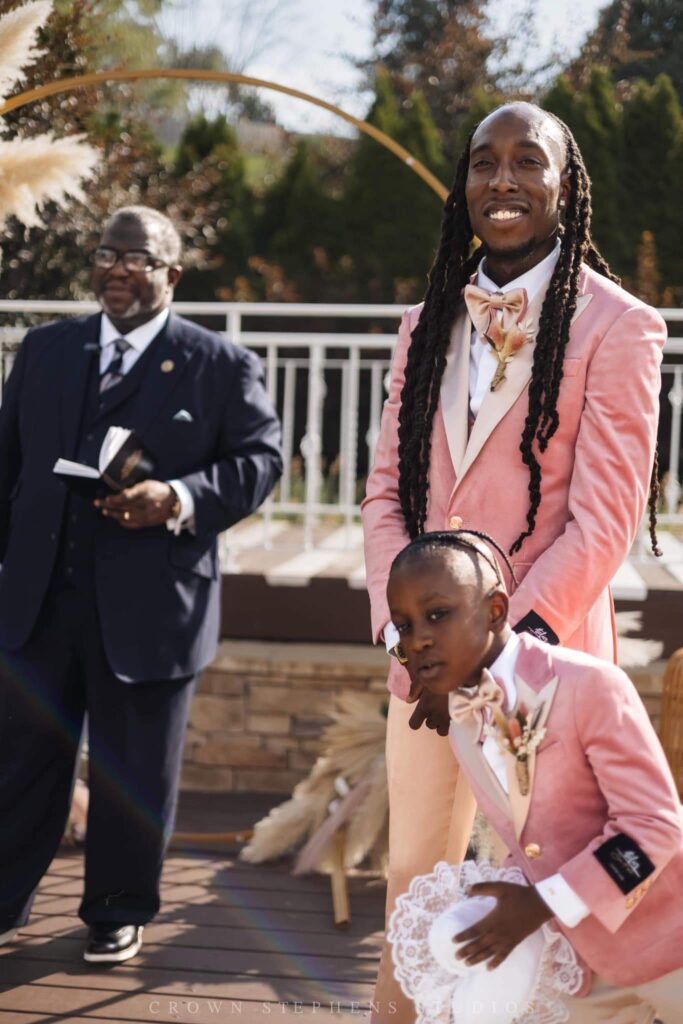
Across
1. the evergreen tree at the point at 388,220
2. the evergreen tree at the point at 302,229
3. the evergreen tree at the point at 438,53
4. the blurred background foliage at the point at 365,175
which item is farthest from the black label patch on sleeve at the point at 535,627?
Result: the evergreen tree at the point at 302,229

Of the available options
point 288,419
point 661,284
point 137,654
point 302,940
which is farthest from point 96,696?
point 661,284

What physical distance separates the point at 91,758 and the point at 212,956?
1.96 ft

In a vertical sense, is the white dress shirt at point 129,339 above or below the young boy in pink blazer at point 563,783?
above

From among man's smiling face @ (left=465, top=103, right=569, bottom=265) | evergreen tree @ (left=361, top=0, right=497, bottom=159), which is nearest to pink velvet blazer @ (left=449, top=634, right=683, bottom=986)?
man's smiling face @ (left=465, top=103, right=569, bottom=265)

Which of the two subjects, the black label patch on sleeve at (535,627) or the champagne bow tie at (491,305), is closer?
the black label patch on sleeve at (535,627)

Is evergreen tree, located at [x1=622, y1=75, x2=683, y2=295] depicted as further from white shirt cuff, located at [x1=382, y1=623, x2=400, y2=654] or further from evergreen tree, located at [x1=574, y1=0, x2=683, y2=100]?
white shirt cuff, located at [x1=382, y1=623, x2=400, y2=654]

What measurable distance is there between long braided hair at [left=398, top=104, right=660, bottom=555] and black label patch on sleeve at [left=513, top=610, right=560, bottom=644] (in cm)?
17

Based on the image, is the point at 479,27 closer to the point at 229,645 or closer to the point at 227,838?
the point at 229,645

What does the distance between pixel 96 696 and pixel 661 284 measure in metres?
5.35

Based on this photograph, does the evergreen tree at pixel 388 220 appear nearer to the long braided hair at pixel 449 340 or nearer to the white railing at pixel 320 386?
the white railing at pixel 320 386

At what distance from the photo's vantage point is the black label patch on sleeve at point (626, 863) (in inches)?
64.1

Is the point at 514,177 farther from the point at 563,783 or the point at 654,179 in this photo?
the point at 654,179

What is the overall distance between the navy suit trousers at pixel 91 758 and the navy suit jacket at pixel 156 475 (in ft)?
0.23

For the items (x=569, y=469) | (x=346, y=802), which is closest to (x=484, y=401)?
(x=569, y=469)
